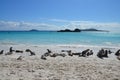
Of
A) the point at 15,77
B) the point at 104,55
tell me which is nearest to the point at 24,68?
the point at 15,77

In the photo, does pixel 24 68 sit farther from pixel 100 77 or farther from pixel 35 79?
pixel 100 77

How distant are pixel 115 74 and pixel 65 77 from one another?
2101 millimetres

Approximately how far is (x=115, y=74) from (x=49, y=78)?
271cm

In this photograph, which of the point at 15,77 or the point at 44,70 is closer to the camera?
the point at 15,77

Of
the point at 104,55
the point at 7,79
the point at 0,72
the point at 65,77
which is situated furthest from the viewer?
the point at 104,55

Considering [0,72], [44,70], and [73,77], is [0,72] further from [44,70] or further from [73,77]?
[73,77]

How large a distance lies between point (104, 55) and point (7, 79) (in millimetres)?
7919

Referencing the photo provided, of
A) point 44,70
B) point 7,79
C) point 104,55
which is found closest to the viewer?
point 7,79

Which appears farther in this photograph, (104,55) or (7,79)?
(104,55)

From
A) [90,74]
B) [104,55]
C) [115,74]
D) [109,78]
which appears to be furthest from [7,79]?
[104,55]

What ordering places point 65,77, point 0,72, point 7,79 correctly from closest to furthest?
point 7,79, point 65,77, point 0,72

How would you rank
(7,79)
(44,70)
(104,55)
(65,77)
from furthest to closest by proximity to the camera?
(104,55), (44,70), (65,77), (7,79)

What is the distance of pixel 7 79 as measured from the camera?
21.5 feet

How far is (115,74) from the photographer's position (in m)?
7.54
